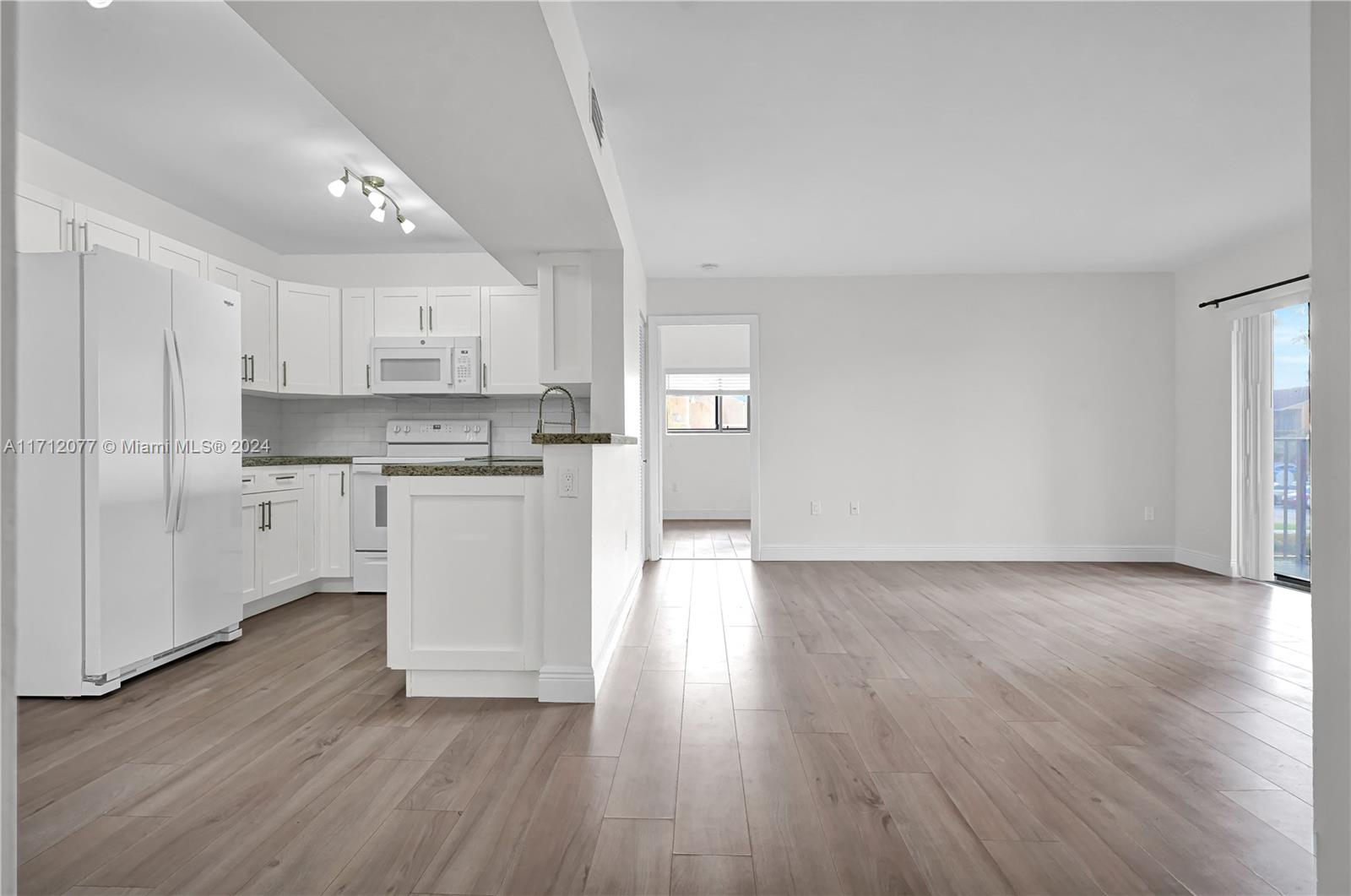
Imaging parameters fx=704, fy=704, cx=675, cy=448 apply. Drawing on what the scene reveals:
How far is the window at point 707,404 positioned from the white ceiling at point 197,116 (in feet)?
18.6

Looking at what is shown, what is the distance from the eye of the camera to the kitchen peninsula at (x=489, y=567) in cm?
278

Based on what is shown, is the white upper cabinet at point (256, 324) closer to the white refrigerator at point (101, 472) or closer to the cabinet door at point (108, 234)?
the cabinet door at point (108, 234)

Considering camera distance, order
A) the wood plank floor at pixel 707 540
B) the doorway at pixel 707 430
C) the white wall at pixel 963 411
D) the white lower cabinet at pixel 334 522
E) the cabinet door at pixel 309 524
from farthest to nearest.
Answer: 1. the doorway at pixel 707 430
2. the wood plank floor at pixel 707 540
3. the white wall at pixel 963 411
4. the white lower cabinet at pixel 334 522
5. the cabinet door at pixel 309 524

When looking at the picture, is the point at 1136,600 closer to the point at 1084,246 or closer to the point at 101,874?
the point at 1084,246

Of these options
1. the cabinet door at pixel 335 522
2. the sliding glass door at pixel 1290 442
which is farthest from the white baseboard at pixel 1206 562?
the cabinet door at pixel 335 522

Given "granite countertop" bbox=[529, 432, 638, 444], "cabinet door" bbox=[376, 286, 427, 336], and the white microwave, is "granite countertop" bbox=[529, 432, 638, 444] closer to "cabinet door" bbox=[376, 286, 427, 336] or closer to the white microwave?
the white microwave

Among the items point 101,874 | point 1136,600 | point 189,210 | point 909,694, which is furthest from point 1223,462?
point 189,210

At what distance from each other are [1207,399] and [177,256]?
7173 millimetres

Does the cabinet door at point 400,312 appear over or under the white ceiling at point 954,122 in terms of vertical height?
under

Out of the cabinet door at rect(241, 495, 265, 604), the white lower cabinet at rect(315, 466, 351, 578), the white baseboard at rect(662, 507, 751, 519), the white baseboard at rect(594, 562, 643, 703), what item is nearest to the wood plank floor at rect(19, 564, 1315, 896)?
the white baseboard at rect(594, 562, 643, 703)

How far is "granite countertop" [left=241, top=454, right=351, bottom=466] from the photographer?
162 inches

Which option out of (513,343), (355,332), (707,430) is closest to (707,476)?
(707,430)

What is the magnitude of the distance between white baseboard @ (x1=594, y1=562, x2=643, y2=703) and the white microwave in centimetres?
192

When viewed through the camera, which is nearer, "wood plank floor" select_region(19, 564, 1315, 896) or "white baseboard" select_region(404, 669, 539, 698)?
"wood plank floor" select_region(19, 564, 1315, 896)
